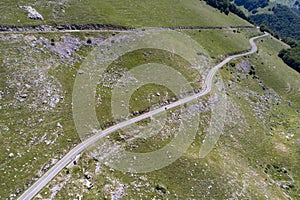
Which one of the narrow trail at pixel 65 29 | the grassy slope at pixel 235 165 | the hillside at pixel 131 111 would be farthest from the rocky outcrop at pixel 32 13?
the grassy slope at pixel 235 165

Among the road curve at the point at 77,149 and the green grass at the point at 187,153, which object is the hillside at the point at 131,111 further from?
the road curve at the point at 77,149

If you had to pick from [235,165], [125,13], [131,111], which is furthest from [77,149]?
[125,13]

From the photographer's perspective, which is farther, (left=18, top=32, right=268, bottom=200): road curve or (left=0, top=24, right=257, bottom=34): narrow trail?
(left=0, top=24, right=257, bottom=34): narrow trail

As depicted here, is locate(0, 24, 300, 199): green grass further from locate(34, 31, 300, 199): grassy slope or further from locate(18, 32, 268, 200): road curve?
locate(18, 32, 268, 200): road curve

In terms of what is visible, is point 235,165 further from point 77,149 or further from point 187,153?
point 77,149

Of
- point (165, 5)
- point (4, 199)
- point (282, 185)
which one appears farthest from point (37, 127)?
point (165, 5)

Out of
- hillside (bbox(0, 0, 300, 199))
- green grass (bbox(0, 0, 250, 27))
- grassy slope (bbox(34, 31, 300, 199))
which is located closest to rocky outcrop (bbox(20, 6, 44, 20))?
green grass (bbox(0, 0, 250, 27))

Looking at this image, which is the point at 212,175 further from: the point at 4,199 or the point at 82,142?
the point at 4,199

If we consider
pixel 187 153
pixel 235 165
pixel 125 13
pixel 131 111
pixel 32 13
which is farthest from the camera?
pixel 125 13

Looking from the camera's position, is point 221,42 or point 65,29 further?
point 221,42
